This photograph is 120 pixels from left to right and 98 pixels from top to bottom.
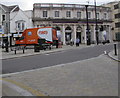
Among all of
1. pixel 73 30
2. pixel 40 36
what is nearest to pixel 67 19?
pixel 73 30

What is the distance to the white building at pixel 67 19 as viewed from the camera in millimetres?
46344

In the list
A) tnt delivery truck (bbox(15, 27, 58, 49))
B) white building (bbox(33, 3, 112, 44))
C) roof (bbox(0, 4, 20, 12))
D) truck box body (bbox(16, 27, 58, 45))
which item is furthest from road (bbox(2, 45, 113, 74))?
roof (bbox(0, 4, 20, 12))

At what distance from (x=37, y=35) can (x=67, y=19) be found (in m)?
20.8

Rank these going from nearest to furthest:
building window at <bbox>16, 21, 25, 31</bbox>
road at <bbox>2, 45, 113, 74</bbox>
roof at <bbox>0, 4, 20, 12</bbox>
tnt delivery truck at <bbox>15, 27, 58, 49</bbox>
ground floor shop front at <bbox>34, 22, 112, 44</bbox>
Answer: road at <bbox>2, 45, 113, 74</bbox> < tnt delivery truck at <bbox>15, 27, 58, 49</bbox> < building window at <bbox>16, 21, 25, 31</bbox> < ground floor shop front at <bbox>34, 22, 112, 44</bbox> < roof at <bbox>0, 4, 20, 12</bbox>

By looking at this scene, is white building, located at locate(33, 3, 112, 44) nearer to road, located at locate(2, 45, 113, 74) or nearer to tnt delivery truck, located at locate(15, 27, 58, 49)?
tnt delivery truck, located at locate(15, 27, 58, 49)

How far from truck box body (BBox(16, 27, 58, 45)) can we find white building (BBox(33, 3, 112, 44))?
17.2 metres

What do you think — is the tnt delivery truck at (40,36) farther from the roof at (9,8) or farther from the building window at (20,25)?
A: the roof at (9,8)

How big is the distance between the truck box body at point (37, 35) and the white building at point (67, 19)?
17.2 m

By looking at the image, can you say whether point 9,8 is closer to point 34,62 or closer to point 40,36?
point 40,36

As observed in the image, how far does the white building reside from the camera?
46.3 m

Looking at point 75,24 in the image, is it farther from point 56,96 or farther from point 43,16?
point 56,96

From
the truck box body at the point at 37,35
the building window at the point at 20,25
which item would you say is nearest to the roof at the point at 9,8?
the building window at the point at 20,25

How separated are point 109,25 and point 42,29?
103 feet

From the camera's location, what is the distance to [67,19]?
47.5m
